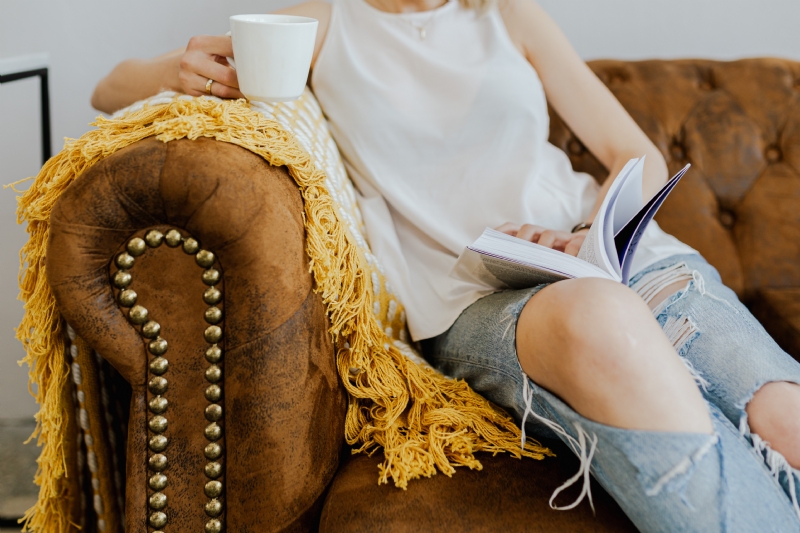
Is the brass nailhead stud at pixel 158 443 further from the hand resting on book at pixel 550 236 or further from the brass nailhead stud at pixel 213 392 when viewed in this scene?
the hand resting on book at pixel 550 236

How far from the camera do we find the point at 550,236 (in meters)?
0.88

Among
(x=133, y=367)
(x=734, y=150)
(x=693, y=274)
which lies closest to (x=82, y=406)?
(x=133, y=367)

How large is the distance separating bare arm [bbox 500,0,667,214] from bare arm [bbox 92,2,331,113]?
371 mm

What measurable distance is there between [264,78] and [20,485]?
1112mm

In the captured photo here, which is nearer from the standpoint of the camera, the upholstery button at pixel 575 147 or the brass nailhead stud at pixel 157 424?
the brass nailhead stud at pixel 157 424

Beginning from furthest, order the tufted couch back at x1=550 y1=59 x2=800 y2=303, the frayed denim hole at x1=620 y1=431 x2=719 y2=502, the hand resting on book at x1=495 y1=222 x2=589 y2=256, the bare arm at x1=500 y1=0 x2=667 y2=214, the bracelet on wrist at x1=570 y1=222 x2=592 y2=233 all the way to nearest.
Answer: the tufted couch back at x1=550 y1=59 x2=800 y2=303 < the bare arm at x1=500 y1=0 x2=667 y2=214 < the bracelet on wrist at x1=570 y1=222 x2=592 y2=233 < the hand resting on book at x1=495 y1=222 x2=589 y2=256 < the frayed denim hole at x1=620 y1=431 x2=719 y2=502

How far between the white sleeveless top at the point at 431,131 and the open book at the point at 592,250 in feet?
0.70

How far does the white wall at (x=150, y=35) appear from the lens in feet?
4.08

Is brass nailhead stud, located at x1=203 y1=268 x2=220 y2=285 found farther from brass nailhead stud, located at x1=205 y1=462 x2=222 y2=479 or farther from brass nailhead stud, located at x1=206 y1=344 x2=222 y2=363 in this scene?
brass nailhead stud, located at x1=205 y1=462 x2=222 y2=479

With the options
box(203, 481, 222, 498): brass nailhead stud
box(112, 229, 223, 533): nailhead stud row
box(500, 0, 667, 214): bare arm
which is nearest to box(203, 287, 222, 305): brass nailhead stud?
box(112, 229, 223, 533): nailhead stud row

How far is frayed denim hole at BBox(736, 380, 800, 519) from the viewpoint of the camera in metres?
0.61

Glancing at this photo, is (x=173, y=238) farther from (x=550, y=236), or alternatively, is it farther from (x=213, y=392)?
(x=550, y=236)

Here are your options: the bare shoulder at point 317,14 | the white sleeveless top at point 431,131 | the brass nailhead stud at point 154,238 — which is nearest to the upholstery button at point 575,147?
the white sleeveless top at point 431,131

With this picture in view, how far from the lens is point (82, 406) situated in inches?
29.1
